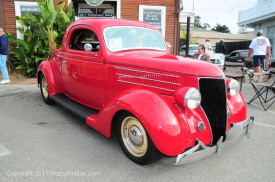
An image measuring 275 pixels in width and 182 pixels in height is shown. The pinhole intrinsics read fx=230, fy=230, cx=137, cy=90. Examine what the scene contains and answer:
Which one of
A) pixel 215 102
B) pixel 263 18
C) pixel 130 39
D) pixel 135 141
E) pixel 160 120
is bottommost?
pixel 135 141

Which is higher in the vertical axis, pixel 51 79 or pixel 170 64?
pixel 170 64

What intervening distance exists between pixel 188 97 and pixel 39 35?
7320 mm

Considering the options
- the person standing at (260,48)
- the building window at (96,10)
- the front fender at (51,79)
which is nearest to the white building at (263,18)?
the person standing at (260,48)

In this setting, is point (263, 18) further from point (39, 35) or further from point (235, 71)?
point (39, 35)

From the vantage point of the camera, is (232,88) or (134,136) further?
(232,88)

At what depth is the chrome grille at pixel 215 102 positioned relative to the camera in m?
2.55

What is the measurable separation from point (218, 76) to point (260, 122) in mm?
2192

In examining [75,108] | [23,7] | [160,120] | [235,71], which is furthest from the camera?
[23,7]

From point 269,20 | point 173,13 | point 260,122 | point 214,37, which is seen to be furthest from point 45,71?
point 214,37

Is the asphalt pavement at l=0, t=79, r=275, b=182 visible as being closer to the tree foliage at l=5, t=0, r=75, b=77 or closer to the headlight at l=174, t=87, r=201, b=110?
the headlight at l=174, t=87, r=201, b=110

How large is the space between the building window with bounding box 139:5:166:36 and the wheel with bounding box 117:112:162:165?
26.7ft

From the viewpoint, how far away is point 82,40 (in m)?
4.09

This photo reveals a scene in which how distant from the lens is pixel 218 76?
8.38 ft

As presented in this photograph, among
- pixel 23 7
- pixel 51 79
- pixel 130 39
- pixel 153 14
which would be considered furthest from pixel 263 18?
pixel 51 79
